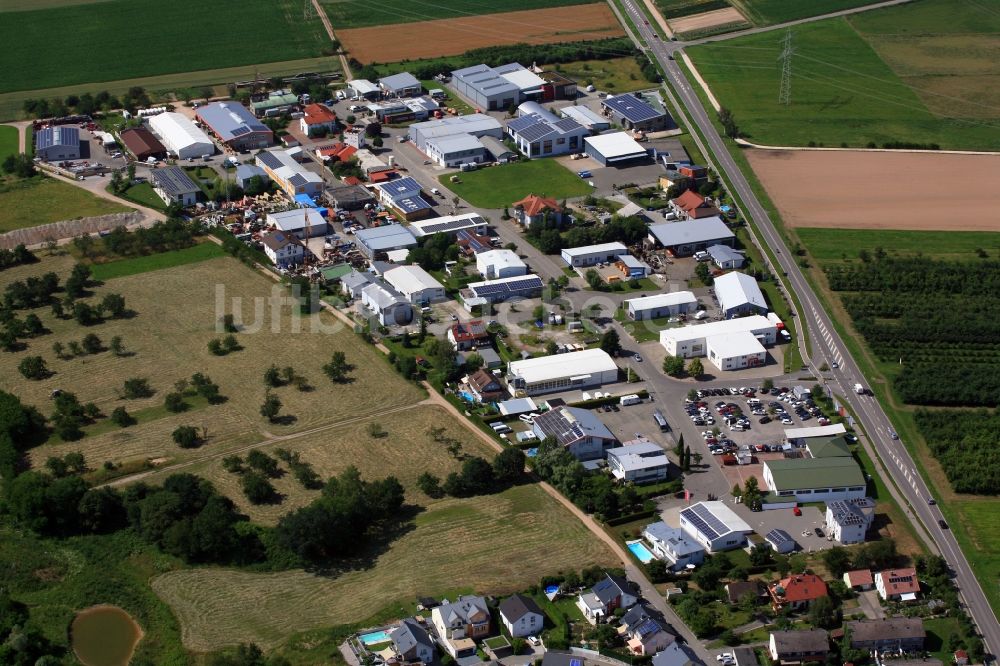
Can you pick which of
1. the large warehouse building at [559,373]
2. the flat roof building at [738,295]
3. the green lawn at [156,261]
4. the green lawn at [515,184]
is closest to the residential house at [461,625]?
the large warehouse building at [559,373]

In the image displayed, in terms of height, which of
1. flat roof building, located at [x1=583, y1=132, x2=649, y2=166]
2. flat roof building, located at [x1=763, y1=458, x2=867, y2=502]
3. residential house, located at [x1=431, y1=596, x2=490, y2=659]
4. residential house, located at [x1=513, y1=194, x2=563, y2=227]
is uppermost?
flat roof building, located at [x1=583, y1=132, x2=649, y2=166]

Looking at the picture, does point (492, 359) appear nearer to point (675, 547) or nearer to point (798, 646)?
point (675, 547)

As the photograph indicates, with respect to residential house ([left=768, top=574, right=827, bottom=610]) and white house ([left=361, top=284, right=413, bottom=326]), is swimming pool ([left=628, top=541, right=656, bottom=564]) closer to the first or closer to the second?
residential house ([left=768, top=574, right=827, bottom=610])

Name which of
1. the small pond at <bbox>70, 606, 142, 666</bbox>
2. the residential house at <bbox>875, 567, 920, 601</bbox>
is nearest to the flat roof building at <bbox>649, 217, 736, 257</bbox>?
the residential house at <bbox>875, 567, 920, 601</bbox>

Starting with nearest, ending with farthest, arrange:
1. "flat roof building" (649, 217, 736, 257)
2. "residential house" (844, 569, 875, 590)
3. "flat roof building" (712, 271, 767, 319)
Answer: "residential house" (844, 569, 875, 590) → "flat roof building" (712, 271, 767, 319) → "flat roof building" (649, 217, 736, 257)

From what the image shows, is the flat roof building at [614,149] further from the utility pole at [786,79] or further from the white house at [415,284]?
the white house at [415,284]

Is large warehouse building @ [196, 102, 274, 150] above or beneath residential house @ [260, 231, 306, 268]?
above

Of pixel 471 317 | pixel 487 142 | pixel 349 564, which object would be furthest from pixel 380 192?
pixel 349 564
